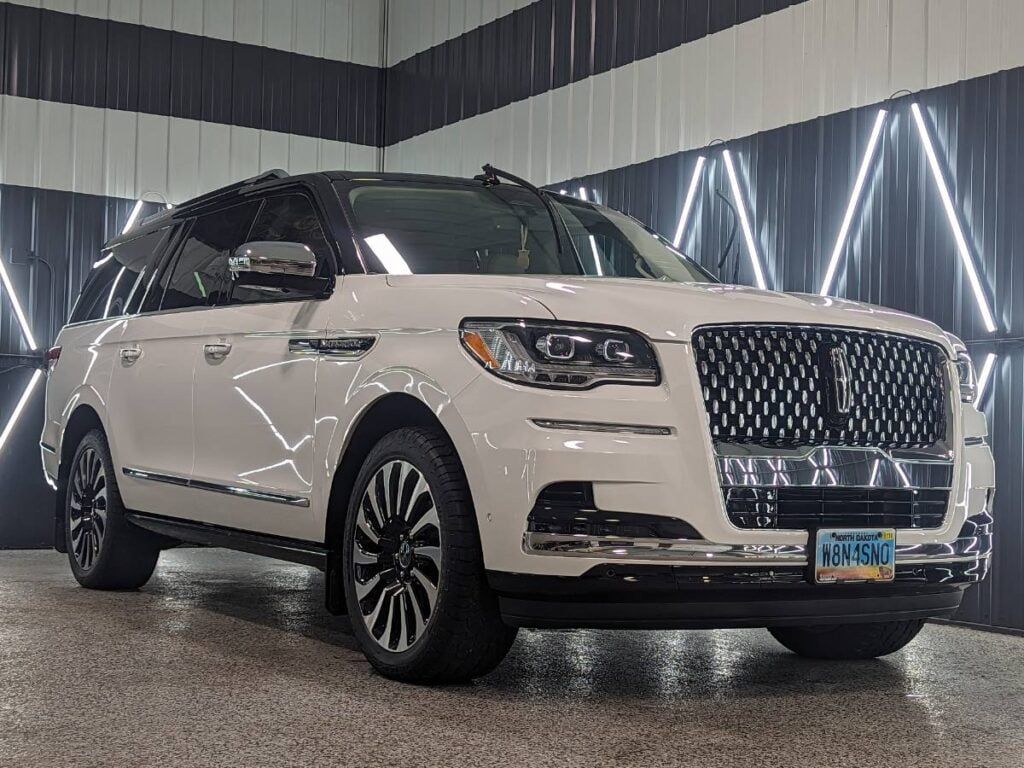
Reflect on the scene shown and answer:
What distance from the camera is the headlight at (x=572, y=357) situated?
13.3ft

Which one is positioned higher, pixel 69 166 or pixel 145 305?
pixel 69 166

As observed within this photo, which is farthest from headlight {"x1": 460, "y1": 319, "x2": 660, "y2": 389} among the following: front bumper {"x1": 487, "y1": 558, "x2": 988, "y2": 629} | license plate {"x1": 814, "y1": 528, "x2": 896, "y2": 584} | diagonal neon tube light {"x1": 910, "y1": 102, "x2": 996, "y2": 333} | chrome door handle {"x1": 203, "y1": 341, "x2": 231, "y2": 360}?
diagonal neon tube light {"x1": 910, "y1": 102, "x2": 996, "y2": 333}

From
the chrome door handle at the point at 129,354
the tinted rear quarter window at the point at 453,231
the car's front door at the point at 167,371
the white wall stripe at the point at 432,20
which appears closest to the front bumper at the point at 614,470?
the tinted rear quarter window at the point at 453,231

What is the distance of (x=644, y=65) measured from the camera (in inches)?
379

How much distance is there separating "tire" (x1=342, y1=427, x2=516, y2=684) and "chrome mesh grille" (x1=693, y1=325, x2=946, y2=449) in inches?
34.0

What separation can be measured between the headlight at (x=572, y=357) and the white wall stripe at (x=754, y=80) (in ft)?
12.9

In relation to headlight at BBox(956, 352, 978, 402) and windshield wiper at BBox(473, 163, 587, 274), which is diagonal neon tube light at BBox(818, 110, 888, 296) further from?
headlight at BBox(956, 352, 978, 402)

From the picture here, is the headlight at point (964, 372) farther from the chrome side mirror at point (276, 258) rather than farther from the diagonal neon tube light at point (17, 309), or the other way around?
the diagonal neon tube light at point (17, 309)

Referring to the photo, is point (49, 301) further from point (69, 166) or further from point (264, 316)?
point (264, 316)

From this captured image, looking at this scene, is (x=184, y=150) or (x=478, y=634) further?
(x=184, y=150)

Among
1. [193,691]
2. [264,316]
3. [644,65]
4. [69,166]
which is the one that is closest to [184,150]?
[69,166]

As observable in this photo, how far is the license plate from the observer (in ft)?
13.5

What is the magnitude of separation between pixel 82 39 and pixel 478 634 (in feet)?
29.4

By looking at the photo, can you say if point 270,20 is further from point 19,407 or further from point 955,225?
point 955,225
